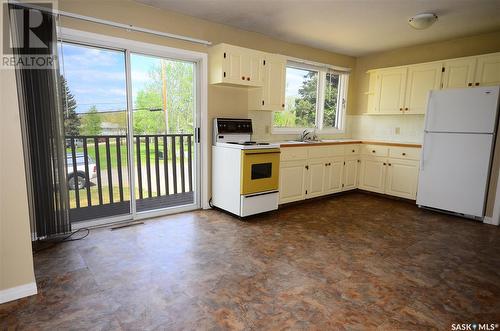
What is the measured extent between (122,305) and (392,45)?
5090 mm

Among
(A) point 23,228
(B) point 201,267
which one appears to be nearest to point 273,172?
(B) point 201,267

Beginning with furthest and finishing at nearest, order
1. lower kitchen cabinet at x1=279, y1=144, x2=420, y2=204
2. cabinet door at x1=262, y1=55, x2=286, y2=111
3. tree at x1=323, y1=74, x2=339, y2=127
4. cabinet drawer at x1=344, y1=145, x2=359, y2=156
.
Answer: tree at x1=323, y1=74, x2=339, y2=127
cabinet drawer at x1=344, y1=145, x2=359, y2=156
lower kitchen cabinet at x1=279, y1=144, x2=420, y2=204
cabinet door at x1=262, y1=55, x2=286, y2=111

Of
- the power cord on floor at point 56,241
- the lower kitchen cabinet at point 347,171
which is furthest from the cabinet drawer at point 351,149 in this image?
the power cord on floor at point 56,241

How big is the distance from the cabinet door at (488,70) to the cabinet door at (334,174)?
2.12 m

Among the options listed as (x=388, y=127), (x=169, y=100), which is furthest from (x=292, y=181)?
(x=388, y=127)

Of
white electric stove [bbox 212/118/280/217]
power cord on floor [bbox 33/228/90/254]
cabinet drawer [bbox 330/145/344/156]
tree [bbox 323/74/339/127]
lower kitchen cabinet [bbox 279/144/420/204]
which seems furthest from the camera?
tree [bbox 323/74/339/127]

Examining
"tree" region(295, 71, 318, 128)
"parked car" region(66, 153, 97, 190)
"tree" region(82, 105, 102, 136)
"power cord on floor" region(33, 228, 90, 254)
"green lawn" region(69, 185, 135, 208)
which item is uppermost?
"tree" region(295, 71, 318, 128)

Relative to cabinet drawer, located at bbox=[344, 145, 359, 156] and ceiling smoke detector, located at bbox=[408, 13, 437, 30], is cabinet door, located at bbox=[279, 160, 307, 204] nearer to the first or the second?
cabinet drawer, located at bbox=[344, 145, 359, 156]

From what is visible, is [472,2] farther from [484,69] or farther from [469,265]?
[469,265]

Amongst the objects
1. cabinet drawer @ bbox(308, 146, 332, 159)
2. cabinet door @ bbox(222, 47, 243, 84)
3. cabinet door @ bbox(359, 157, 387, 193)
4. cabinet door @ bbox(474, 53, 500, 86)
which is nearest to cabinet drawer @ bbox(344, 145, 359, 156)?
cabinet door @ bbox(359, 157, 387, 193)

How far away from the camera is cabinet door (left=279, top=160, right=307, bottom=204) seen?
4.09 meters

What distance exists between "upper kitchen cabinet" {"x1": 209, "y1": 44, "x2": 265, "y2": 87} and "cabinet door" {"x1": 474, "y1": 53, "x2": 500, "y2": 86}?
2.93m

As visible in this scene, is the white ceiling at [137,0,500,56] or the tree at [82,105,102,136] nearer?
the white ceiling at [137,0,500,56]

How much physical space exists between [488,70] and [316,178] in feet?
8.76
